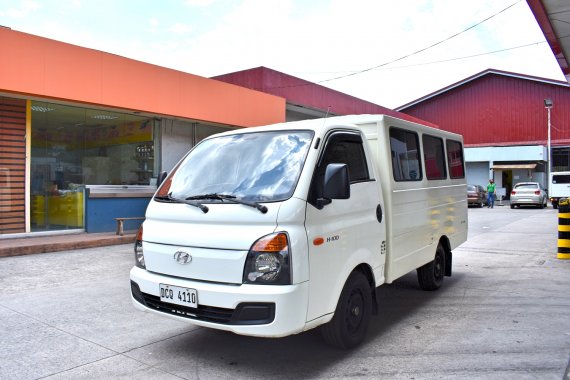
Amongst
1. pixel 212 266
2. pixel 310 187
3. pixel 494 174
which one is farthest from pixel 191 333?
pixel 494 174

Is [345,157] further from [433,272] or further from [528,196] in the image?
[528,196]

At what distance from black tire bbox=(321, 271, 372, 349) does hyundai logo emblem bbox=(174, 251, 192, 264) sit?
1291 millimetres

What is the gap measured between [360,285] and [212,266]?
1458mm

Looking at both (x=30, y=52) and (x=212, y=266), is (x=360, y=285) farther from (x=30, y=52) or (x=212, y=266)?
(x=30, y=52)

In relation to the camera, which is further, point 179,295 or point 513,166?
point 513,166

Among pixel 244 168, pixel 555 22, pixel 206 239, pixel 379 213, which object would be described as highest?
pixel 555 22

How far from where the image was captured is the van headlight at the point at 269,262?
11.0ft

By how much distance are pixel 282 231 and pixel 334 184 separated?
0.59m

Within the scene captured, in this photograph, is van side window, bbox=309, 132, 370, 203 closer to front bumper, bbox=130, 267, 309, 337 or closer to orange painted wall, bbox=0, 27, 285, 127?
front bumper, bbox=130, 267, 309, 337

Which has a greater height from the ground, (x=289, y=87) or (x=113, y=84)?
(x=289, y=87)

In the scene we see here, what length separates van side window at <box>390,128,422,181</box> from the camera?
4965 mm

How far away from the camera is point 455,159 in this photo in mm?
7094

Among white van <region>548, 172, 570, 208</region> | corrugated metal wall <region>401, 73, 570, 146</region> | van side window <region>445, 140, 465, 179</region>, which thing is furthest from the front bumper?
corrugated metal wall <region>401, 73, 570, 146</region>

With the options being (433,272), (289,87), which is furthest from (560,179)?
(433,272)
